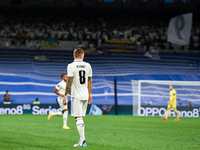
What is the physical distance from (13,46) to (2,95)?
8.00 m

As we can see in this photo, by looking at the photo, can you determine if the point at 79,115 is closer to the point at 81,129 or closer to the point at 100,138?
the point at 81,129

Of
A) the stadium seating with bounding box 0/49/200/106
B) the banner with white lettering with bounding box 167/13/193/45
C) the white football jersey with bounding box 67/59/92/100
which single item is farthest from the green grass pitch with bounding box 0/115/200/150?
the banner with white lettering with bounding box 167/13/193/45

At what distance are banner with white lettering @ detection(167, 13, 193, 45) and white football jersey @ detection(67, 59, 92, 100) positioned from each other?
2966cm

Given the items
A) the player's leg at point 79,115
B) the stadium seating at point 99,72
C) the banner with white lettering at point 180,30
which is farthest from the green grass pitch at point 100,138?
the banner with white lettering at point 180,30

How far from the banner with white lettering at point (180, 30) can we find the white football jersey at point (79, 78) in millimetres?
29661

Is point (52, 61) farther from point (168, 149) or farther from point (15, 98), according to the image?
point (168, 149)

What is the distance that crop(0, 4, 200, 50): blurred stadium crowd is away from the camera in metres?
37.1

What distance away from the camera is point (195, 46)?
3800 centimetres

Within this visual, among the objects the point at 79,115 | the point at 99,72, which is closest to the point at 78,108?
the point at 79,115

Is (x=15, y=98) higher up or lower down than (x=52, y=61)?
lower down

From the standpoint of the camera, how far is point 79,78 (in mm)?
8117

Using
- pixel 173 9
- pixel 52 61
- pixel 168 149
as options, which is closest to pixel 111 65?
pixel 52 61

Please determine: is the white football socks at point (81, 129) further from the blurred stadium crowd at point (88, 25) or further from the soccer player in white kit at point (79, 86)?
the blurred stadium crowd at point (88, 25)

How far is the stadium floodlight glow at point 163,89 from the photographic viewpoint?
28.6 m
